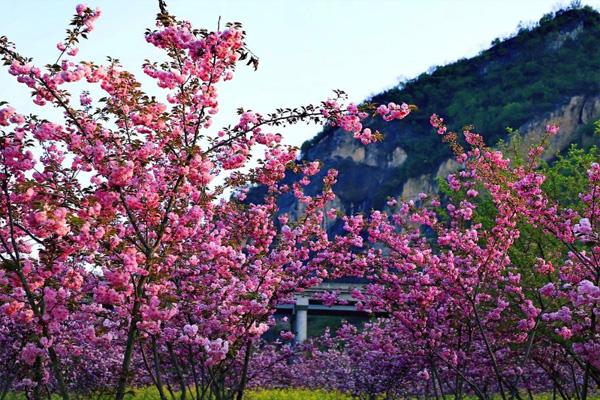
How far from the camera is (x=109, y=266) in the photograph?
8.10m

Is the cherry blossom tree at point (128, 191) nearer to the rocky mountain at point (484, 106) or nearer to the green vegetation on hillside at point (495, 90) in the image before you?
the rocky mountain at point (484, 106)

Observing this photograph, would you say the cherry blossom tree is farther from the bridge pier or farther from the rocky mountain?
the rocky mountain

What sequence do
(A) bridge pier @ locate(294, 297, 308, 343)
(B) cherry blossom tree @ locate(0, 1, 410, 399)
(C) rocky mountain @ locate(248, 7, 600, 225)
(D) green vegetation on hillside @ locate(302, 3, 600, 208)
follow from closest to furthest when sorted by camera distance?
(B) cherry blossom tree @ locate(0, 1, 410, 399)
(A) bridge pier @ locate(294, 297, 308, 343)
(C) rocky mountain @ locate(248, 7, 600, 225)
(D) green vegetation on hillside @ locate(302, 3, 600, 208)

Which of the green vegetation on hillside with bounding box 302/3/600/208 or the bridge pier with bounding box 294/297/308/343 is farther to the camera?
the green vegetation on hillside with bounding box 302/3/600/208

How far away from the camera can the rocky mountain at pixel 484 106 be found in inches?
3046

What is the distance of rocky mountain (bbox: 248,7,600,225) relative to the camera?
7738cm

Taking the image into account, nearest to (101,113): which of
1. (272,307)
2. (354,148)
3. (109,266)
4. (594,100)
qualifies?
(109,266)

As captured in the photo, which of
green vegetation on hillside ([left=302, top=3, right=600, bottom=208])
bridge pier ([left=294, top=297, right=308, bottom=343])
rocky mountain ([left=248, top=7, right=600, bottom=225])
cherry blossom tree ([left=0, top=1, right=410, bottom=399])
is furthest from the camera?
green vegetation on hillside ([left=302, top=3, right=600, bottom=208])

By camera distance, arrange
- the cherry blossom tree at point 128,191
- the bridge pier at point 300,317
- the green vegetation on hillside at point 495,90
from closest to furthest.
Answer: the cherry blossom tree at point 128,191, the bridge pier at point 300,317, the green vegetation on hillside at point 495,90

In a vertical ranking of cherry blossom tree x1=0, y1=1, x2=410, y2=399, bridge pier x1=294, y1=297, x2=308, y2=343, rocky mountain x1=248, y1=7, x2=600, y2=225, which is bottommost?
cherry blossom tree x1=0, y1=1, x2=410, y2=399

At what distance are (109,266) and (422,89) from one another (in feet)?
302

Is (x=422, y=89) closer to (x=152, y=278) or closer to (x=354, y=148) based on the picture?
(x=354, y=148)

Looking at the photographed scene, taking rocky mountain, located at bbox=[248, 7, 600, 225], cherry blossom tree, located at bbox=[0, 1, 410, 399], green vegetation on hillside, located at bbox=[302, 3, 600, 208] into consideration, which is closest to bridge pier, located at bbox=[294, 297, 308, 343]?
cherry blossom tree, located at bbox=[0, 1, 410, 399]

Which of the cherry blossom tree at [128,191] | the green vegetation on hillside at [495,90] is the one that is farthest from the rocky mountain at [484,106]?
the cherry blossom tree at [128,191]
